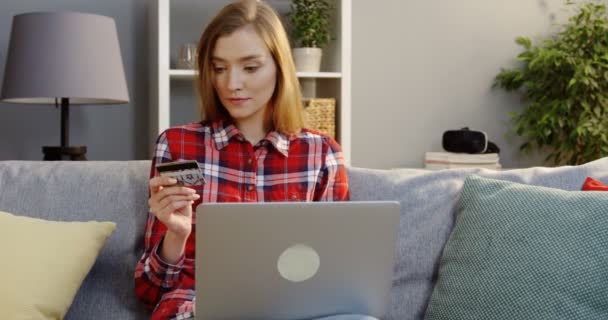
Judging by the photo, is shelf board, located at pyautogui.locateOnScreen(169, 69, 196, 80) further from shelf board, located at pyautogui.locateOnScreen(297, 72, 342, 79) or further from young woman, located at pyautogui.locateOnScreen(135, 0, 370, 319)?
young woman, located at pyautogui.locateOnScreen(135, 0, 370, 319)

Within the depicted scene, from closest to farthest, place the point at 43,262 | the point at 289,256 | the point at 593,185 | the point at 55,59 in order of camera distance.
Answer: the point at 289,256, the point at 43,262, the point at 593,185, the point at 55,59

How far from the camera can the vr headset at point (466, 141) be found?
296cm

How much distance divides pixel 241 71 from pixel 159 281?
484 millimetres

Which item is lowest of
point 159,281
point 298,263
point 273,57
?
point 159,281

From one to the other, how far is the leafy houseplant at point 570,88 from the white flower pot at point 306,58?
3.21ft

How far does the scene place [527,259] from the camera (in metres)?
1.43

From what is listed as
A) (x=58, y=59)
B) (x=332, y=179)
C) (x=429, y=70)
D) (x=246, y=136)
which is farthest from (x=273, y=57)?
(x=429, y=70)

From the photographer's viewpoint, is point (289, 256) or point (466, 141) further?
point (466, 141)

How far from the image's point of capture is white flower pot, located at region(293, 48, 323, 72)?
2.90 meters

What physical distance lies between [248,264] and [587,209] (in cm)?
68

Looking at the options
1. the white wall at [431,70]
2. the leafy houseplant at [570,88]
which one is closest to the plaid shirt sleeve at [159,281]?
the white wall at [431,70]

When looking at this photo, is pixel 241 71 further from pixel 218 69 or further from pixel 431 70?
pixel 431 70

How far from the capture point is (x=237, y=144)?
1.71 meters

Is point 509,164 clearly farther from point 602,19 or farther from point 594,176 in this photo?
point 594,176
